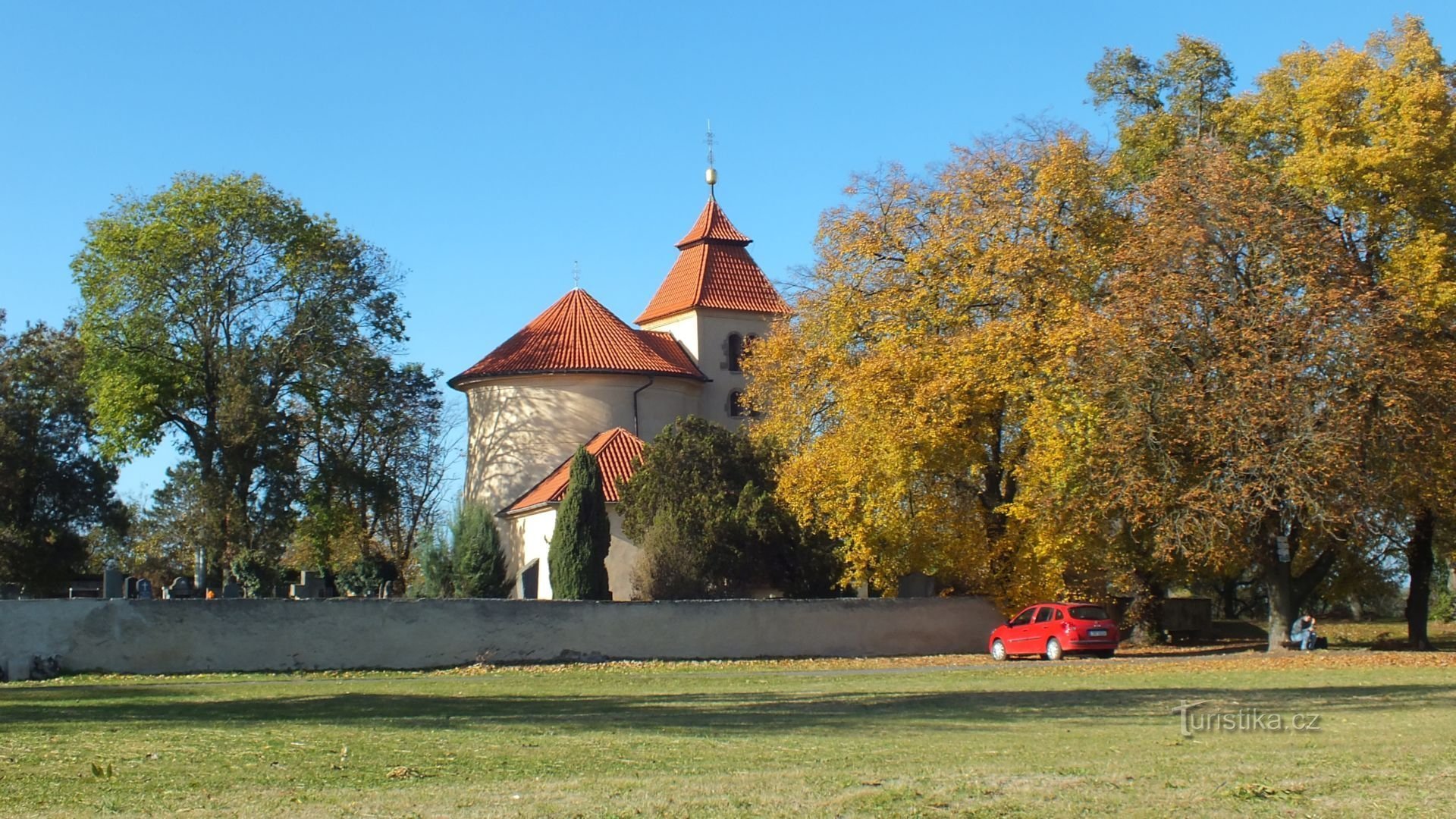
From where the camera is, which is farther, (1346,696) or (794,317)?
(794,317)

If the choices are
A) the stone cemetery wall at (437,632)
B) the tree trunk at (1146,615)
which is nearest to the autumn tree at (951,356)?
the stone cemetery wall at (437,632)

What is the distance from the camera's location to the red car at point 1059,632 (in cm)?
3216

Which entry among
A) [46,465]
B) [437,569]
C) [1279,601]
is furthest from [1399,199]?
[46,465]

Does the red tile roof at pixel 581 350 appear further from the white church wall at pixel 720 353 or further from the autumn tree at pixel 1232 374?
the autumn tree at pixel 1232 374

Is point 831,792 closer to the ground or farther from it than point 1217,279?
closer to the ground

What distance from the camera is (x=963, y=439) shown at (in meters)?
35.4

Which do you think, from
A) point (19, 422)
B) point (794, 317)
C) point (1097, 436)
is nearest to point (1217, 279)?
point (1097, 436)

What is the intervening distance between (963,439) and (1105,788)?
84.9ft

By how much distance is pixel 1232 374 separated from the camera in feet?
101

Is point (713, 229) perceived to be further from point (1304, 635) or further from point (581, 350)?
point (1304, 635)

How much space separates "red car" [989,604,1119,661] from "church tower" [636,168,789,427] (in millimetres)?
23680

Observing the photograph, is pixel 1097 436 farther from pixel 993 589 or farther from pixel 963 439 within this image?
pixel 993 589

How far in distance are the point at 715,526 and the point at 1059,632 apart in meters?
11.0

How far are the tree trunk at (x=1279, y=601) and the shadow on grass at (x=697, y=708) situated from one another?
12.2 m
